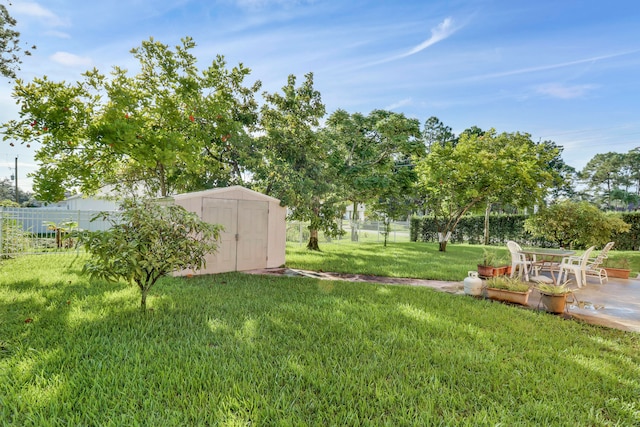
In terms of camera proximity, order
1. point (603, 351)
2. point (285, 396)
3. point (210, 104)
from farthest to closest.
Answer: point (210, 104)
point (603, 351)
point (285, 396)

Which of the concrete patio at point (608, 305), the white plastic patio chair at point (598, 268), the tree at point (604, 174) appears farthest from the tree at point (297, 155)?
the tree at point (604, 174)

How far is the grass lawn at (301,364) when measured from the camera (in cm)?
259

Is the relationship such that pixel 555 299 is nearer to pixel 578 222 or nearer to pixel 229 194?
pixel 229 194

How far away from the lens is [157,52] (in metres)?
10.2

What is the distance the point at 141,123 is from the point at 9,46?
3398 millimetres

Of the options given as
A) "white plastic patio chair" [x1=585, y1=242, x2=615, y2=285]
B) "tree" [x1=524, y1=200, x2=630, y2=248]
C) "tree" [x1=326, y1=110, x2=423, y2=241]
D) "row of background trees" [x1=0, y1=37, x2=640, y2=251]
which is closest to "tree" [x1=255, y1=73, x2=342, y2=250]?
"row of background trees" [x1=0, y1=37, x2=640, y2=251]

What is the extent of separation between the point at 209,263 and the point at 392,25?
840cm

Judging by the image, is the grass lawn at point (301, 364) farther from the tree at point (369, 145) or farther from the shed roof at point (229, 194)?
the tree at point (369, 145)

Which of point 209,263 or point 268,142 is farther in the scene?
point 268,142

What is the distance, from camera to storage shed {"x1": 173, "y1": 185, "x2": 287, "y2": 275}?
28.0ft

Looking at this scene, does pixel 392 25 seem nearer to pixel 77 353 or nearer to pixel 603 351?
pixel 603 351

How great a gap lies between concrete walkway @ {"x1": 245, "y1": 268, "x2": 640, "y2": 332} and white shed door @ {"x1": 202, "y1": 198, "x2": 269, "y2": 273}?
0.54m

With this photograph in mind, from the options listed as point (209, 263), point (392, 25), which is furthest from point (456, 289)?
point (392, 25)

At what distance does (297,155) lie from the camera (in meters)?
11.2
